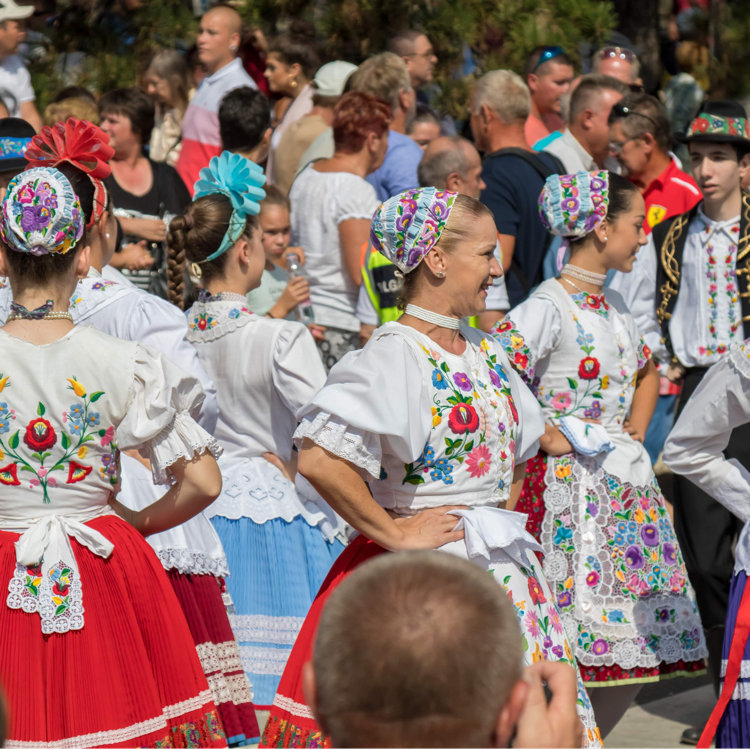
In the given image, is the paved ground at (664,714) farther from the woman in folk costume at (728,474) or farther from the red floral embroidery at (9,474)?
the red floral embroidery at (9,474)

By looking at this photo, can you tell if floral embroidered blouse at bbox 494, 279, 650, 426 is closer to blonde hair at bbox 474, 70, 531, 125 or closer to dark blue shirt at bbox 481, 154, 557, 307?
dark blue shirt at bbox 481, 154, 557, 307

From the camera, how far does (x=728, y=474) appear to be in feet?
12.8

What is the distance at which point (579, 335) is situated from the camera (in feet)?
16.0

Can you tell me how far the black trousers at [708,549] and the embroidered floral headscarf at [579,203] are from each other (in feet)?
4.06

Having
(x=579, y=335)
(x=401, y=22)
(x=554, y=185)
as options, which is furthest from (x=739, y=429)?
(x=401, y=22)

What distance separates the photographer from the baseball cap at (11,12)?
784 centimetres

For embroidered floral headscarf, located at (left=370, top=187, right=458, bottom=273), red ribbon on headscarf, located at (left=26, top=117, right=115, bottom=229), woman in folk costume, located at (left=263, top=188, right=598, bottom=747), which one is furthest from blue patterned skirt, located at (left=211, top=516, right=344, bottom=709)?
embroidered floral headscarf, located at (left=370, top=187, right=458, bottom=273)

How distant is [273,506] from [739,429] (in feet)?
5.87

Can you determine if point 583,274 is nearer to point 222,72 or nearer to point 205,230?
point 205,230

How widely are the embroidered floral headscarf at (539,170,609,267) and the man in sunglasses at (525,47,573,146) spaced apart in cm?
353

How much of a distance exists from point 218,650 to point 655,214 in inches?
151

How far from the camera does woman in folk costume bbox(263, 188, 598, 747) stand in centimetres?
333

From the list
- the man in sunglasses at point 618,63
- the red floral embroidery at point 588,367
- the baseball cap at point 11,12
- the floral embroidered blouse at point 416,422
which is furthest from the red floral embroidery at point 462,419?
the man in sunglasses at point 618,63

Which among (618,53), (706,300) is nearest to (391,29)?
(618,53)
